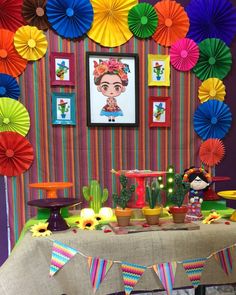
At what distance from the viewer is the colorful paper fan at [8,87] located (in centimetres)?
157

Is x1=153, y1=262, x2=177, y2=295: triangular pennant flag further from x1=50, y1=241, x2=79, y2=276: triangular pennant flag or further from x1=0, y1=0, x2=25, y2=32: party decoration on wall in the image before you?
x1=0, y1=0, x2=25, y2=32: party decoration on wall

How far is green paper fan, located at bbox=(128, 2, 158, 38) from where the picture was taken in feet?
5.53

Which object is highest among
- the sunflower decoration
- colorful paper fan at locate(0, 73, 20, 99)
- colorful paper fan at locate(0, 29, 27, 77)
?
colorful paper fan at locate(0, 29, 27, 77)

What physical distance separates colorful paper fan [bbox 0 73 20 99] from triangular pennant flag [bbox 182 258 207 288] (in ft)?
3.78

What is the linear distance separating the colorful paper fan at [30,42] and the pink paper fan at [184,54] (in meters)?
0.72

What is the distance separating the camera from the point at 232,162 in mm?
1893

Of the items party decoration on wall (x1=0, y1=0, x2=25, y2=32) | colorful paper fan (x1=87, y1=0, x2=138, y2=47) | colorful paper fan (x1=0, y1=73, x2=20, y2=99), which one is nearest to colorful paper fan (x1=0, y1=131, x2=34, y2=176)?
colorful paper fan (x1=0, y1=73, x2=20, y2=99)

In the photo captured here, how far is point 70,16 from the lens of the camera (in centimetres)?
162

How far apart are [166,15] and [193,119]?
612 millimetres

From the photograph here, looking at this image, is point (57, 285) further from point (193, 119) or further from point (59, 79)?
point (193, 119)

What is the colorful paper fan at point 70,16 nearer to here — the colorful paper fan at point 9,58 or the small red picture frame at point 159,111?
the colorful paper fan at point 9,58

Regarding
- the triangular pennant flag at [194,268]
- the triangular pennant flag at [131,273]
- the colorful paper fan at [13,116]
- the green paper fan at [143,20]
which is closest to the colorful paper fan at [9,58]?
the colorful paper fan at [13,116]

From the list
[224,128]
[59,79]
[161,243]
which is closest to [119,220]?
[161,243]

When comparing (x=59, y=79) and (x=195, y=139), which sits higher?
(x=59, y=79)
